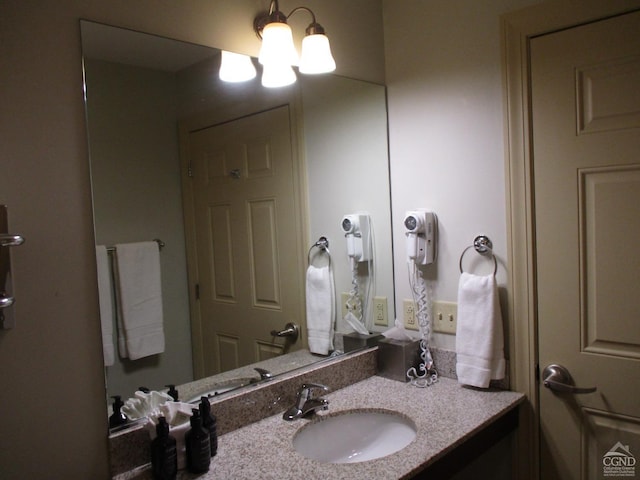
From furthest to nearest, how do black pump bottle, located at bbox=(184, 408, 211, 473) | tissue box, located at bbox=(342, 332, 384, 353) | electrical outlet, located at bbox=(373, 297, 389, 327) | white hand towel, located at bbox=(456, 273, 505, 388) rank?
electrical outlet, located at bbox=(373, 297, 389, 327) < tissue box, located at bbox=(342, 332, 384, 353) < white hand towel, located at bbox=(456, 273, 505, 388) < black pump bottle, located at bbox=(184, 408, 211, 473)

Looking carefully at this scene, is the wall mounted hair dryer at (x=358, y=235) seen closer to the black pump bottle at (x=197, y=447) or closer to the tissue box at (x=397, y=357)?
the tissue box at (x=397, y=357)

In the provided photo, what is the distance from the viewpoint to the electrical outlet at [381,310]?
2043 millimetres

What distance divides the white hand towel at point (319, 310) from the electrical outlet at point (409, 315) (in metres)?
0.31

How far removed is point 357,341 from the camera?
1.95 m

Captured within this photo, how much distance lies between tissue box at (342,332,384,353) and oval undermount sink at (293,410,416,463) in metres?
0.34

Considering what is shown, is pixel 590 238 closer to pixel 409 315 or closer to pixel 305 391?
pixel 409 315

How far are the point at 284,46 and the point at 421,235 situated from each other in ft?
2.67

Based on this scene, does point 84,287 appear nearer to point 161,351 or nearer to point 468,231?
point 161,351

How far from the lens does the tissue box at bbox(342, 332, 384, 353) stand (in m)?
1.94

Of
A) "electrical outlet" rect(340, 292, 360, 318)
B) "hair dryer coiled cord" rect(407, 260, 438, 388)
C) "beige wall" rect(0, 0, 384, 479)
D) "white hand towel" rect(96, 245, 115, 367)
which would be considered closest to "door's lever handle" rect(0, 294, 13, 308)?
"beige wall" rect(0, 0, 384, 479)

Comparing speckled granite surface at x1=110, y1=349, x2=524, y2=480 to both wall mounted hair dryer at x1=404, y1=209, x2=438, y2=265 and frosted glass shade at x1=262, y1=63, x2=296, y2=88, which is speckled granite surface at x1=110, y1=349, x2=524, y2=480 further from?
frosted glass shade at x1=262, y1=63, x2=296, y2=88
